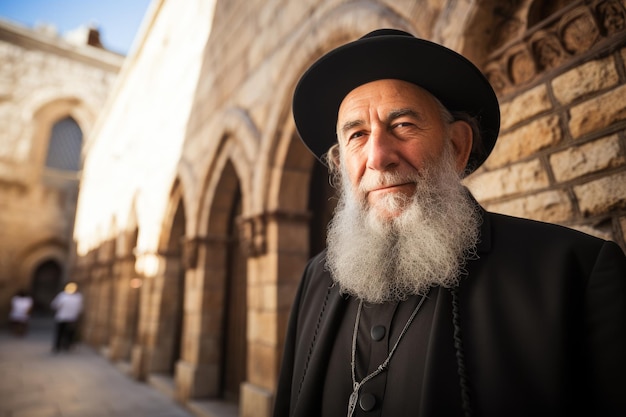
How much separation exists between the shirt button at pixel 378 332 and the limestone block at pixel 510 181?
1.05 metres

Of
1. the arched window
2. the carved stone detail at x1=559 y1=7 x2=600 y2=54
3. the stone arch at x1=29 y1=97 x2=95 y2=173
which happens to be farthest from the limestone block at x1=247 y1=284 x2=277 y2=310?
the arched window

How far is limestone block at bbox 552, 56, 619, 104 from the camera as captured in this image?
132 cm

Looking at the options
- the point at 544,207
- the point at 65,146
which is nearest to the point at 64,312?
the point at 544,207

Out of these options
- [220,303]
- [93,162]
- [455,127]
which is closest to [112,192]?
[93,162]

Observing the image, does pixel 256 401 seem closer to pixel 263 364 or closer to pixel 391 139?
pixel 263 364

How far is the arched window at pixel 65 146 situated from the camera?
17.9 meters

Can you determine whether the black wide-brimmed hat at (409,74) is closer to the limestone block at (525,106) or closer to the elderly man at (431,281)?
the elderly man at (431,281)

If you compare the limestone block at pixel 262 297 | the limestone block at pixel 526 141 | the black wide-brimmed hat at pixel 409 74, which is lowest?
the limestone block at pixel 262 297

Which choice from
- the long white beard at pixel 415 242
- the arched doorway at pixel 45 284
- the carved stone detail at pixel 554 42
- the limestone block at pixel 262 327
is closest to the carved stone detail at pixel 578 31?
the carved stone detail at pixel 554 42

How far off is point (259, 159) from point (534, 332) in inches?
125

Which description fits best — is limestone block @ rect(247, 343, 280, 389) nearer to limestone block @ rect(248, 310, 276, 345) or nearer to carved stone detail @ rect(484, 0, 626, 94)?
limestone block @ rect(248, 310, 276, 345)

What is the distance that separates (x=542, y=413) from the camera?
0.71 metres

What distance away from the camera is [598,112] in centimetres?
134

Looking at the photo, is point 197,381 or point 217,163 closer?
point 197,381
